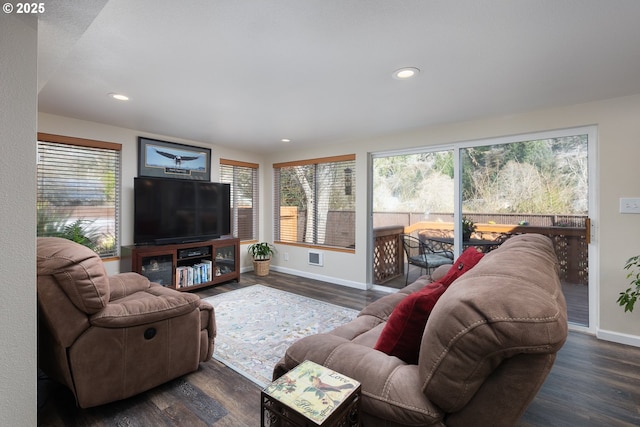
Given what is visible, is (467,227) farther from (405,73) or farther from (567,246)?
(405,73)

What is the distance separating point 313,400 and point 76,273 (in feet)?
4.68

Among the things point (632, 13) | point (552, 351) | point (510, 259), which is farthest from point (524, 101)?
point (552, 351)

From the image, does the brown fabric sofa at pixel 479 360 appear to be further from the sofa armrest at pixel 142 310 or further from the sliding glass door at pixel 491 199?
the sliding glass door at pixel 491 199

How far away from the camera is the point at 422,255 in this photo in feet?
12.7

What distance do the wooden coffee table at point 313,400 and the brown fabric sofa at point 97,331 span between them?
121 cm

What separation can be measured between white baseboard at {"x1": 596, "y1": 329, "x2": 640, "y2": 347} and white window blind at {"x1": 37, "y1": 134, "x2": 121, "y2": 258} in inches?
211

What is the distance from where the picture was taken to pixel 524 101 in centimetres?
269

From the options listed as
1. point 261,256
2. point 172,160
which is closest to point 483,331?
point 172,160

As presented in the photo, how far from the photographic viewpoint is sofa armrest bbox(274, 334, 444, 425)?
0.90m

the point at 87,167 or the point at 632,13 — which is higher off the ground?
the point at 632,13

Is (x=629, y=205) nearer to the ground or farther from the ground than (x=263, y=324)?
farther from the ground

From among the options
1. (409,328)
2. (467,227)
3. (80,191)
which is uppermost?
(80,191)

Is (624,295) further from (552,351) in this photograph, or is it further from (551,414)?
(552,351)

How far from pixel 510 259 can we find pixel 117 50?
2.45m
